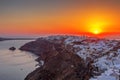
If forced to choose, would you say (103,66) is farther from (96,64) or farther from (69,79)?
(69,79)

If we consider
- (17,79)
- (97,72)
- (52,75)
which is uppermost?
(97,72)

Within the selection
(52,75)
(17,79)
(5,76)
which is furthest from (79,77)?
(5,76)

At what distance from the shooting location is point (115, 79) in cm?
2722

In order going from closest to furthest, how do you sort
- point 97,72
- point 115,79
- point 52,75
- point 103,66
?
point 115,79 → point 97,72 → point 103,66 → point 52,75

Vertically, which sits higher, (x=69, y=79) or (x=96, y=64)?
(x=96, y=64)

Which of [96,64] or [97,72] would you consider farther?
[96,64]

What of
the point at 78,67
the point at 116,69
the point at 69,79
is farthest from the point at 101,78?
the point at 78,67

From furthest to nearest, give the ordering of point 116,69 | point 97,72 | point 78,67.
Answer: point 78,67
point 97,72
point 116,69

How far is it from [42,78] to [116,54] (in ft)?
56.2

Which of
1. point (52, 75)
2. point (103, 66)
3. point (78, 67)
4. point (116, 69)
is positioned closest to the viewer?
point (116, 69)

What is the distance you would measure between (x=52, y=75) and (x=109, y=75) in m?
23.5

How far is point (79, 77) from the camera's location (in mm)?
36406

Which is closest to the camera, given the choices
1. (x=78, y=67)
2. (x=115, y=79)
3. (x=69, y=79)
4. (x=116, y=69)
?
(x=115, y=79)

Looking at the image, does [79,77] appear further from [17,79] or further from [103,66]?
[17,79]
